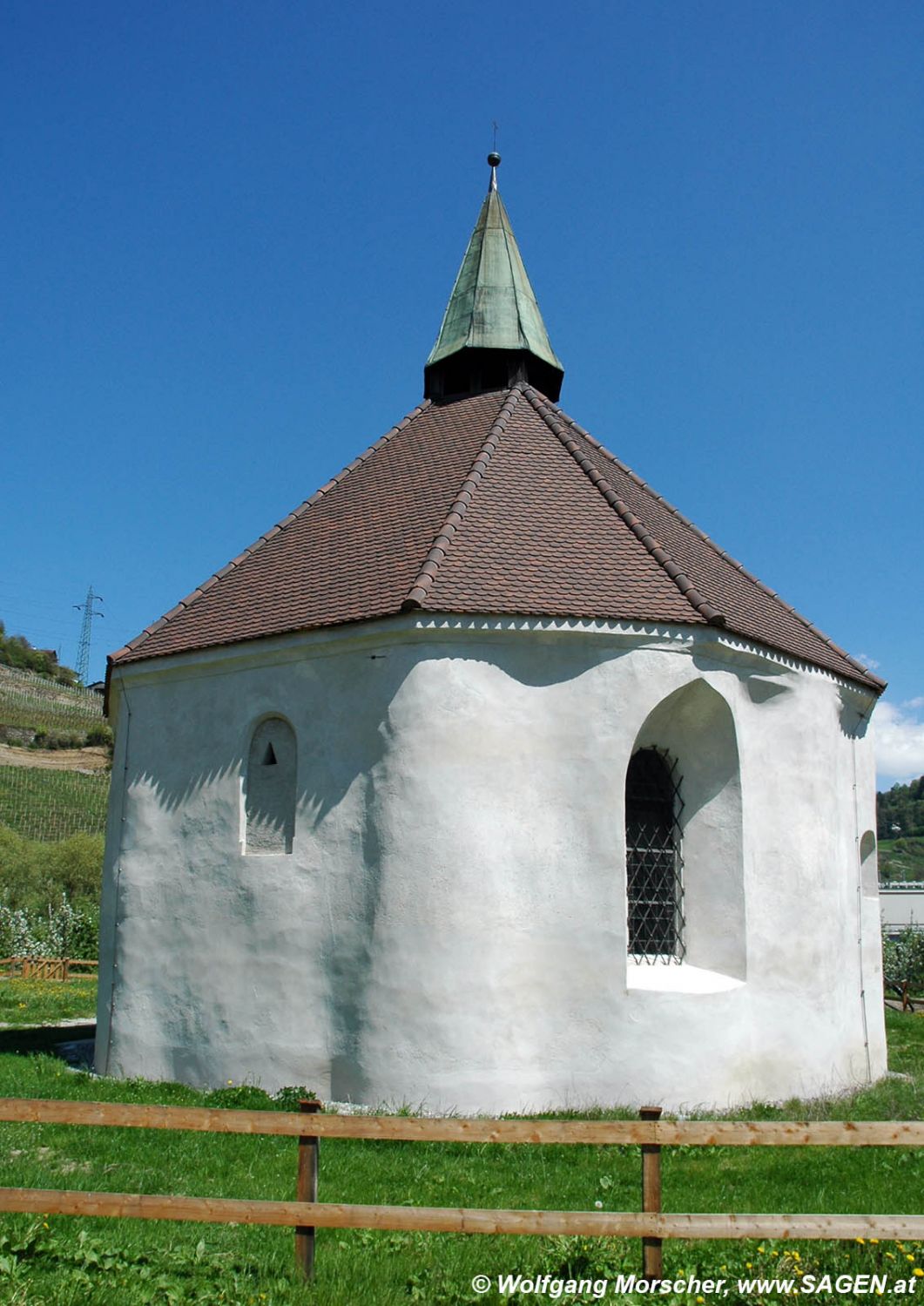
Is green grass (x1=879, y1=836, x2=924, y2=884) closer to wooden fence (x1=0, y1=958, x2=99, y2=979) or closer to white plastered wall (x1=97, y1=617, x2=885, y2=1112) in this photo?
wooden fence (x1=0, y1=958, x2=99, y2=979)

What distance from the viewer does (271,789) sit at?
1211 centimetres

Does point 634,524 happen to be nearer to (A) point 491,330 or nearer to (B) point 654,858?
(B) point 654,858

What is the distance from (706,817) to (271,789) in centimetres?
482

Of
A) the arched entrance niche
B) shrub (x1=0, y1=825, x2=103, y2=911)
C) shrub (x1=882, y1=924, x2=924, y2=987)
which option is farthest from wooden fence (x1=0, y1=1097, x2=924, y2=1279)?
shrub (x1=0, y1=825, x2=103, y2=911)

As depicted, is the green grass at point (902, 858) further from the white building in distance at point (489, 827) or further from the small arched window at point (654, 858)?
the small arched window at point (654, 858)

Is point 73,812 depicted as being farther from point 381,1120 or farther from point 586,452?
point 381,1120

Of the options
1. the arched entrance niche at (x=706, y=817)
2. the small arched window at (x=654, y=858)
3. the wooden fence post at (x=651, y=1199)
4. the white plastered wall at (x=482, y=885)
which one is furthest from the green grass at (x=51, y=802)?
the wooden fence post at (x=651, y=1199)

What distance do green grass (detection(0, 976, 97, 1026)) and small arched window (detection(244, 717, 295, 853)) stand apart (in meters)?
9.08

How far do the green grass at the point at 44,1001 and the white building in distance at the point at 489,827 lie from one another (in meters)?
7.25

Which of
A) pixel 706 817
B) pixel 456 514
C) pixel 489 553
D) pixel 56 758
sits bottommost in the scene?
pixel 706 817

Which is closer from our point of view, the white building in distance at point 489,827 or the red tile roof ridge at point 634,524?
the white building in distance at point 489,827

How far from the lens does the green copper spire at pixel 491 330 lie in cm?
1773

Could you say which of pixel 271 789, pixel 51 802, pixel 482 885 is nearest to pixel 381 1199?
pixel 482 885

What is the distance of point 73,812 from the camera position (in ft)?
219
